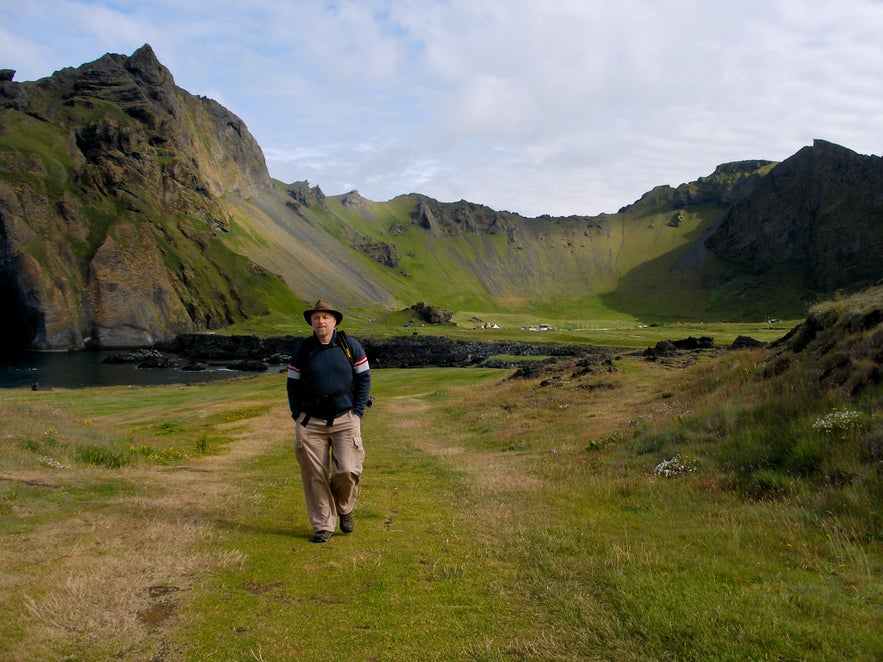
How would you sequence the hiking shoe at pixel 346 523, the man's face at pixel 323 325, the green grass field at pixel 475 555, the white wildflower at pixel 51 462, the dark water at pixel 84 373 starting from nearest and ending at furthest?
the green grass field at pixel 475 555, the hiking shoe at pixel 346 523, the man's face at pixel 323 325, the white wildflower at pixel 51 462, the dark water at pixel 84 373

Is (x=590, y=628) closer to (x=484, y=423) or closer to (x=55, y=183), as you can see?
(x=484, y=423)

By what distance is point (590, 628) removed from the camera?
19.1ft

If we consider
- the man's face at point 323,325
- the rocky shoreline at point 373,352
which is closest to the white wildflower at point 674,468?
the man's face at point 323,325

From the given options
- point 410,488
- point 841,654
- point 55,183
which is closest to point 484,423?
point 410,488

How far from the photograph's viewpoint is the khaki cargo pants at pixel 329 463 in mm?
9602

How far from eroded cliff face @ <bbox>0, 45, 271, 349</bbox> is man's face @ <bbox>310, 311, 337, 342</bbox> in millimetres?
129332

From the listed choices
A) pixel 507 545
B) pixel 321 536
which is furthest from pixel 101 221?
pixel 507 545

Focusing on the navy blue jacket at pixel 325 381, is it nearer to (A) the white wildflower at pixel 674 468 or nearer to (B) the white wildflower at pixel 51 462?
(A) the white wildflower at pixel 674 468

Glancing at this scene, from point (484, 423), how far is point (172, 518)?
1958 cm

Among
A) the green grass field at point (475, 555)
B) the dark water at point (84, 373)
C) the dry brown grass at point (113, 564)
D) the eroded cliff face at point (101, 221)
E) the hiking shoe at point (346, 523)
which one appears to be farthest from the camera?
the eroded cliff face at point (101, 221)

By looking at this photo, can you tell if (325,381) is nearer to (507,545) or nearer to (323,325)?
(323,325)

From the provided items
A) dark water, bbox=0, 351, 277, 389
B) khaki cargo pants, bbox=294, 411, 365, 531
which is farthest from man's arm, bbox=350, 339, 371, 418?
dark water, bbox=0, 351, 277, 389

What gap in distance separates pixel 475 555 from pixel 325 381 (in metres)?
3.79

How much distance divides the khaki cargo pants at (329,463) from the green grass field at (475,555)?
0.63m
